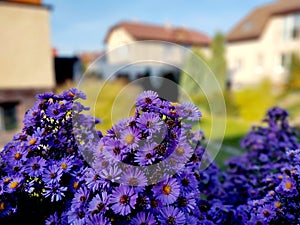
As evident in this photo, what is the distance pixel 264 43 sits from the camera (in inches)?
792

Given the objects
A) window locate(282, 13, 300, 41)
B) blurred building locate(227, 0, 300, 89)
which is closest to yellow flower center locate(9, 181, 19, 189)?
blurred building locate(227, 0, 300, 89)

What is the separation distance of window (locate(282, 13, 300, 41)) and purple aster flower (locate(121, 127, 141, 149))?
65.3ft

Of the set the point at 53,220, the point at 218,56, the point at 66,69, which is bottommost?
the point at 53,220

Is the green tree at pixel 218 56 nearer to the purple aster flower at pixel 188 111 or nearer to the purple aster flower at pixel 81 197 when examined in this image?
the purple aster flower at pixel 188 111

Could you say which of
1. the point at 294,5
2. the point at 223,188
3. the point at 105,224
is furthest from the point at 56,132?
the point at 294,5

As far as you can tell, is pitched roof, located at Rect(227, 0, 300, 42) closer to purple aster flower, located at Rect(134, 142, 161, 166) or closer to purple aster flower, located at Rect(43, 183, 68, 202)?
purple aster flower, located at Rect(134, 142, 161, 166)

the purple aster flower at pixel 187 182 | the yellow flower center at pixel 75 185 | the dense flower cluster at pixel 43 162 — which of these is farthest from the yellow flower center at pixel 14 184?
the purple aster flower at pixel 187 182

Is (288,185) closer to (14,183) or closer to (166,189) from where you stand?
(166,189)

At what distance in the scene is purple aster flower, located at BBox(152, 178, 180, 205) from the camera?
3.63ft

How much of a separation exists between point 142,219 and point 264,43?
21.4 m

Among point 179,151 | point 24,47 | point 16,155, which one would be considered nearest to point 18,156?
point 16,155

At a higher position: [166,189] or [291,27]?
[291,27]

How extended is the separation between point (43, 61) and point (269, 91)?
26.1ft

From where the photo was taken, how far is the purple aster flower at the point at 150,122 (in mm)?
1141
